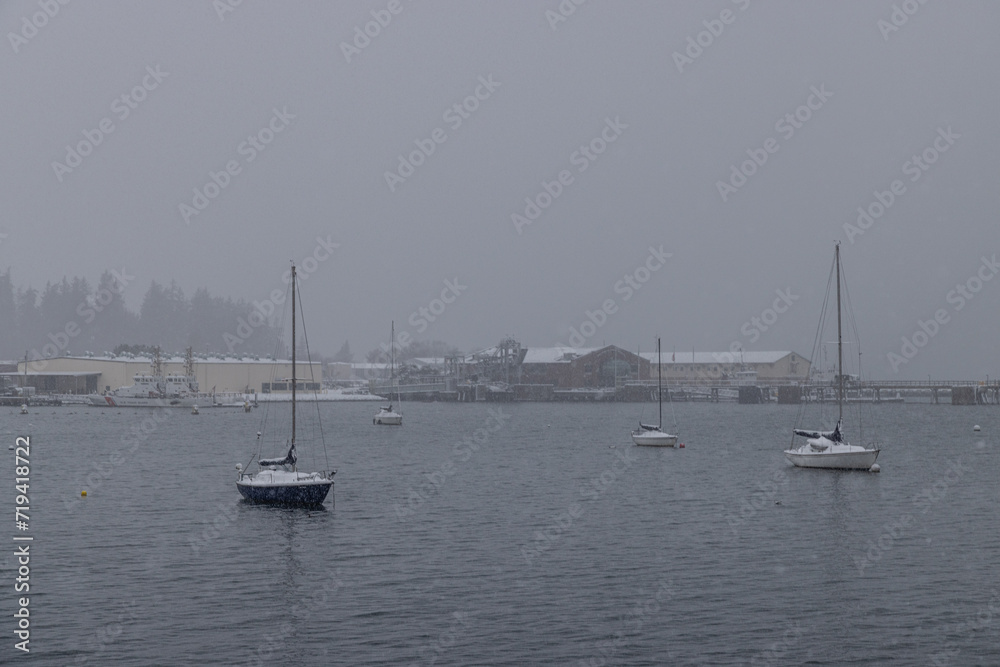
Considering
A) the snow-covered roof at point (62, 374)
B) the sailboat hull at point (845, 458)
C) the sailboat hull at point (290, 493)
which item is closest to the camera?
the sailboat hull at point (290, 493)

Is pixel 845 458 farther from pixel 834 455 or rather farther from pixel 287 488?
pixel 287 488

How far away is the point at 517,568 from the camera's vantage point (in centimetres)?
3238

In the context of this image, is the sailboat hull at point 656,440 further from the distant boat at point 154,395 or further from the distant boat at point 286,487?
the distant boat at point 154,395

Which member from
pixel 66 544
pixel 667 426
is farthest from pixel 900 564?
pixel 667 426


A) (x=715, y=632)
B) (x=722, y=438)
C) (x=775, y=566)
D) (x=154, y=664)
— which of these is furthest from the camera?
(x=722, y=438)

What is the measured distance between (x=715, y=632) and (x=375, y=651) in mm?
8245

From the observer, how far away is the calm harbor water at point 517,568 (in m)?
24.1

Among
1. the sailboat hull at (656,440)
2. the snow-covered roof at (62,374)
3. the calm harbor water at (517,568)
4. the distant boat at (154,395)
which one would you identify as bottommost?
the calm harbor water at (517,568)

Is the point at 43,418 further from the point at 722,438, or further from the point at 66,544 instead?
the point at 66,544

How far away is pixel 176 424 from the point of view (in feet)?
402

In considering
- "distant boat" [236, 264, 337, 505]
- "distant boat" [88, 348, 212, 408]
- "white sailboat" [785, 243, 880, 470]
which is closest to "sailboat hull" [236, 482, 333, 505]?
"distant boat" [236, 264, 337, 505]

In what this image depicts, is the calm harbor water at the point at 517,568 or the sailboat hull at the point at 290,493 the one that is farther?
the sailboat hull at the point at 290,493

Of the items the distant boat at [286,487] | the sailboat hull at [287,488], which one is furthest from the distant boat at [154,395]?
the sailboat hull at [287,488]

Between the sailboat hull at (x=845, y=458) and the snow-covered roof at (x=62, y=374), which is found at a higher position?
the snow-covered roof at (x=62, y=374)
